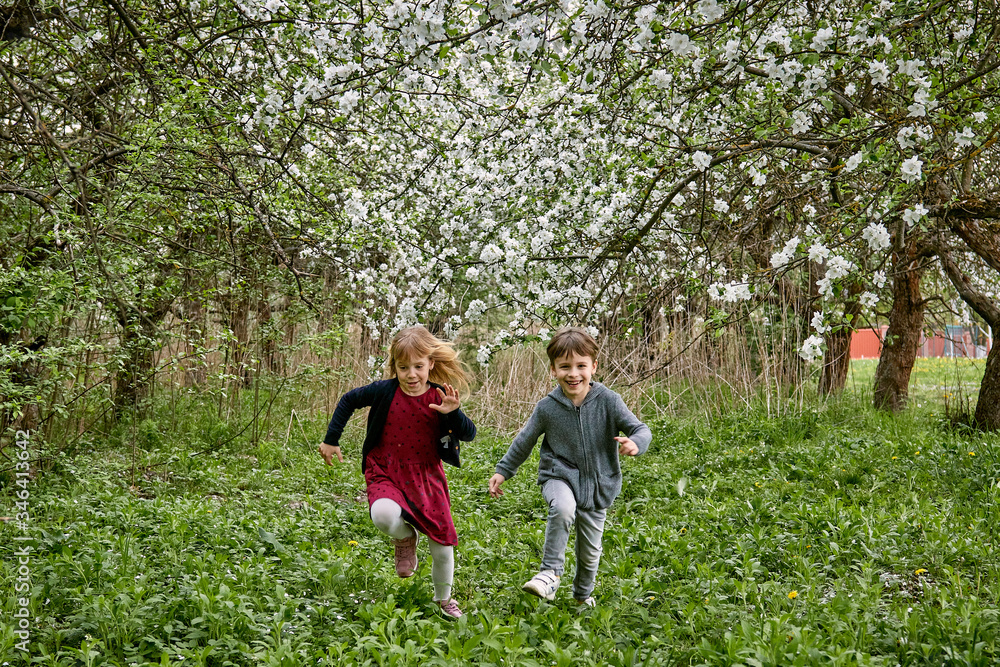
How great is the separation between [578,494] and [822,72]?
99.2 inches

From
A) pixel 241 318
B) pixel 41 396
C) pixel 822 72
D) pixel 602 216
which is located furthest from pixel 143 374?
pixel 822 72

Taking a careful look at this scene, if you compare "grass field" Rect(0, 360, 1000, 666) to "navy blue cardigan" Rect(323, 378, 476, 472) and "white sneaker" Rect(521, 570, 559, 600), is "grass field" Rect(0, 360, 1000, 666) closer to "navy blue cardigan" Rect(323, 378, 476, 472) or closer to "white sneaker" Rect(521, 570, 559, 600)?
"white sneaker" Rect(521, 570, 559, 600)

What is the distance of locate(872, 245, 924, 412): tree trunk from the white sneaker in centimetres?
649

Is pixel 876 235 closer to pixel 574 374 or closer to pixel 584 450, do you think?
pixel 574 374

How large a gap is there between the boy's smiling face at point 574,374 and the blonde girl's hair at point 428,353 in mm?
518

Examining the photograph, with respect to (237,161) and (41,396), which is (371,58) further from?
(41,396)

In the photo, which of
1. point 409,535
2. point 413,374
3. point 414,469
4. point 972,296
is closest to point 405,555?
point 409,535

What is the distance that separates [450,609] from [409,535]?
37cm

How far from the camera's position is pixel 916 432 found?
283 inches

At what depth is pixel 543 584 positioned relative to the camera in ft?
11.1

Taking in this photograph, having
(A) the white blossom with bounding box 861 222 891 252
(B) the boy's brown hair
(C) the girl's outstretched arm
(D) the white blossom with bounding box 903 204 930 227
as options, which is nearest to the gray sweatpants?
(B) the boy's brown hair

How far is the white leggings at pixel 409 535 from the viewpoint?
3.43 meters

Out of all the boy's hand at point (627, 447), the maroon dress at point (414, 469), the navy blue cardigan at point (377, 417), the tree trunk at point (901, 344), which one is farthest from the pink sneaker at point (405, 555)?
the tree trunk at point (901, 344)

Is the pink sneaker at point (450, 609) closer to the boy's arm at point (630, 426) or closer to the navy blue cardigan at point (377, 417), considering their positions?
the navy blue cardigan at point (377, 417)
